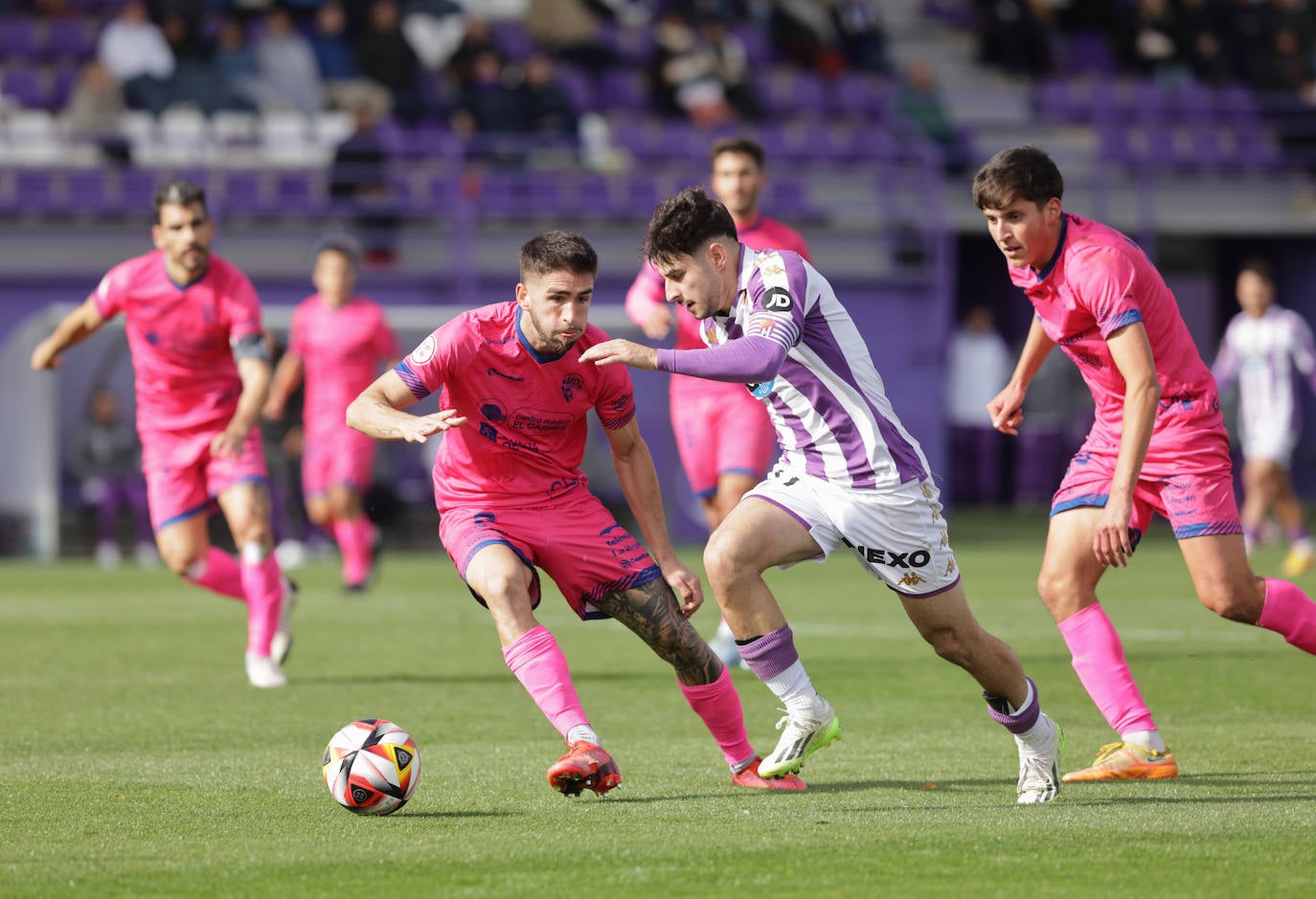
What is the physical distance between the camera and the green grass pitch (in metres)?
4.48

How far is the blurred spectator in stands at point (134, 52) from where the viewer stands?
19.0 m

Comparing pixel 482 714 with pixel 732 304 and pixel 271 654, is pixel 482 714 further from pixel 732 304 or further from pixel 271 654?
pixel 732 304

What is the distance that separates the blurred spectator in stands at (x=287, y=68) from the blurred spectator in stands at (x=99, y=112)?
1897mm

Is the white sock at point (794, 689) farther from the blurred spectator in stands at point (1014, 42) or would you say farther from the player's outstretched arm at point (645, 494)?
the blurred spectator in stands at point (1014, 42)

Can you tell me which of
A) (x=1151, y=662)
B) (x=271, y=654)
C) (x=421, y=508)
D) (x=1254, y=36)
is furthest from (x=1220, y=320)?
(x=271, y=654)

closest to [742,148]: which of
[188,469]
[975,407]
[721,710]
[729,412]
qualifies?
[729,412]

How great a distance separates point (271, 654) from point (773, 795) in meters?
3.85

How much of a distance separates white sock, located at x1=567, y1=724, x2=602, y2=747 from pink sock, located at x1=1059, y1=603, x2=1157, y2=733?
1.84m

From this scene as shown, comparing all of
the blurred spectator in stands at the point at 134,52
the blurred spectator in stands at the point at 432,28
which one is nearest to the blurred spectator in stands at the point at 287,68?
the blurred spectator in stands at the point at 134,52

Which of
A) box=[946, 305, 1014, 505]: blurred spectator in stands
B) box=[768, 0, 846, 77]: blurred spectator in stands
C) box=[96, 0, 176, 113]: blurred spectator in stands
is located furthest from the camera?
box=[768, 0, 846, 77]: blurred spectator in stands

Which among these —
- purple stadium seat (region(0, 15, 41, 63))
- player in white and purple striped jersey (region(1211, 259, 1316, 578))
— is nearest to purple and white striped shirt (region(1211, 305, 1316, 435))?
player in white and purple striped jersey (region(1211, 259, 1316, 578))

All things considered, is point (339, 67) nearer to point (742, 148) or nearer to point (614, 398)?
point (742, 148)

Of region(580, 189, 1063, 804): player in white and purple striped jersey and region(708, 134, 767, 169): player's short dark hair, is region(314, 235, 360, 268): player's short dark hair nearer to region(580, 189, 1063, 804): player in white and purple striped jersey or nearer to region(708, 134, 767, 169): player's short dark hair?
region(708, 134, 767, 169): player's short dark hair

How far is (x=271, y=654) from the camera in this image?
8.75 m
